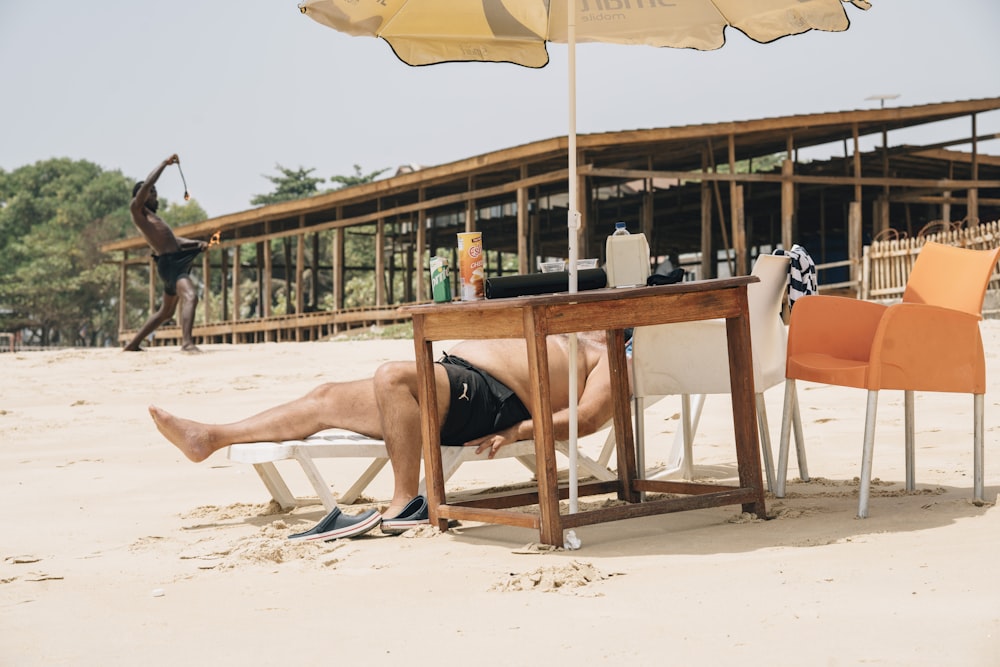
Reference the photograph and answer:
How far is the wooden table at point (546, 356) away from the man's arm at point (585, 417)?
22 centimetres

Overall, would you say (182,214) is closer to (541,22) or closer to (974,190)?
(974,190)

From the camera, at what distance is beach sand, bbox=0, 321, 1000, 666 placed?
222cm

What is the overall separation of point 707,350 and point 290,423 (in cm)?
170

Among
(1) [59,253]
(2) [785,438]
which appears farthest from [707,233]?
(1) [59,253]

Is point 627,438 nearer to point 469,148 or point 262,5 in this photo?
point 262,5

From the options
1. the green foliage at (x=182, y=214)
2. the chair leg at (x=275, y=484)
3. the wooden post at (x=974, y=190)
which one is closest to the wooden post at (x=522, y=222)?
the wooden post at (x=974, y=190)

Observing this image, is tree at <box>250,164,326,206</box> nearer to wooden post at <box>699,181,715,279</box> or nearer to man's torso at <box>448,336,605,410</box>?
wooden post at <box>699,181,715,279</box>

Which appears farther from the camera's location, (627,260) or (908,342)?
(627,260)

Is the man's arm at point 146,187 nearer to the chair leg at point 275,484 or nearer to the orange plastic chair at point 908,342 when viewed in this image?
the chair leg at point 275,484

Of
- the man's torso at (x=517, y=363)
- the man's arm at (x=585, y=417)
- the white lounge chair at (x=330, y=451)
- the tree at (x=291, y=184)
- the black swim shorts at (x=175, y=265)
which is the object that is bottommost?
the white lounge chair at (x=330, y=451)

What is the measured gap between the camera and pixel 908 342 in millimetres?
3666

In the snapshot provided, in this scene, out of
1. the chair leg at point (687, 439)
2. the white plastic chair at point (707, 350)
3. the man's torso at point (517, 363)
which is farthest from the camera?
the chair leg at point (687, 439)

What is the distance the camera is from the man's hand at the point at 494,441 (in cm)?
405

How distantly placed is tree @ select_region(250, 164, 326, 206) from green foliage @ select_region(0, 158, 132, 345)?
26.8 feet
